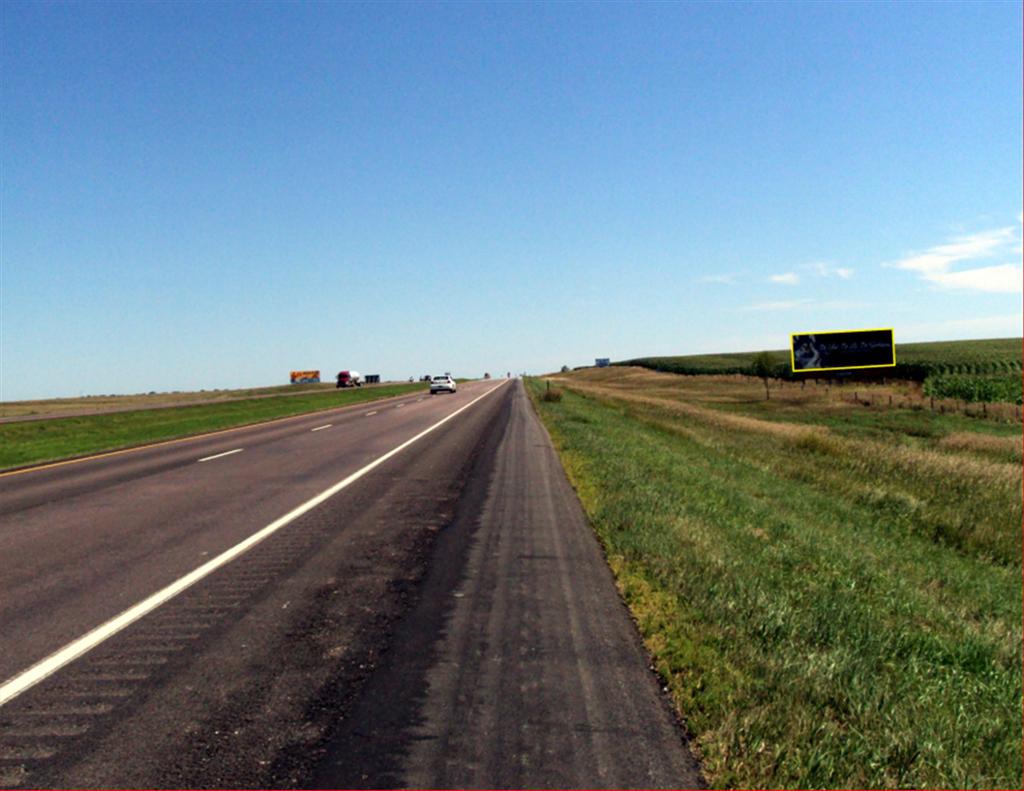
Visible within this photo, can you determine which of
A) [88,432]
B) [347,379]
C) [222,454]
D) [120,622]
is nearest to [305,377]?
[347,379]

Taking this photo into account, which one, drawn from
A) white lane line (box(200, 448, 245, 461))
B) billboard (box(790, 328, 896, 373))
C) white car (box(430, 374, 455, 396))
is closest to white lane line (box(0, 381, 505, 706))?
white lane line (box(200, 448, 245, 461))

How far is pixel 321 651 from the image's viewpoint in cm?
529

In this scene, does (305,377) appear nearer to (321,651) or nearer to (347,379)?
(347,379)

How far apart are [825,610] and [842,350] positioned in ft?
59.8

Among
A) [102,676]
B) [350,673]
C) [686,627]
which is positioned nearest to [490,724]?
[350,673]

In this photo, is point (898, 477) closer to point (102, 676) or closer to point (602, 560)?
point (602, 560)

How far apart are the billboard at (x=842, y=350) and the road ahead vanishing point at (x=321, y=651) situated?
1403 cm

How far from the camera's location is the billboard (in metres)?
21.8

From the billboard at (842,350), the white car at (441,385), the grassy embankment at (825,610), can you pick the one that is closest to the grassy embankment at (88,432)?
the grassy embankment at (825,610)

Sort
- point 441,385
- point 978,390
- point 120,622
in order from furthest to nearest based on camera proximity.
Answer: point 441,385, point 978,390, point 120,622

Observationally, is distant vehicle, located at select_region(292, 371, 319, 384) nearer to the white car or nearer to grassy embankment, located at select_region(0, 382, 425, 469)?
the white car

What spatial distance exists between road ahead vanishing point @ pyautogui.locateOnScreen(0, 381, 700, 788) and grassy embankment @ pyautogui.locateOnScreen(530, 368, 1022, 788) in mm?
468

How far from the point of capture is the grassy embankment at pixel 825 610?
4020 mm

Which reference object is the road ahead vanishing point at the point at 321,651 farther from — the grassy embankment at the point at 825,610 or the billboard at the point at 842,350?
the billboard at the point at 842,350
